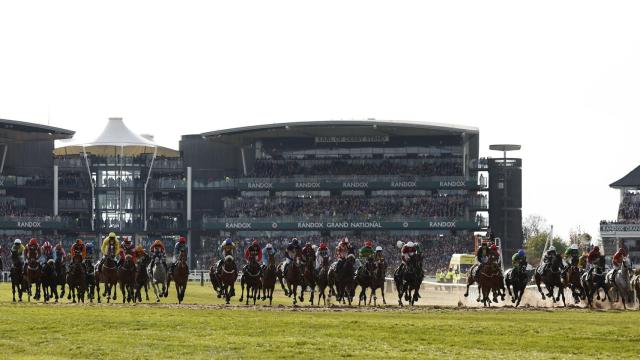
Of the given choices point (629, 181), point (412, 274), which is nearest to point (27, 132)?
point (629, 181)

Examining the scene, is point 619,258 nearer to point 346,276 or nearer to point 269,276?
point 346,276

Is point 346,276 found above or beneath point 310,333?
above

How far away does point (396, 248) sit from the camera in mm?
90312

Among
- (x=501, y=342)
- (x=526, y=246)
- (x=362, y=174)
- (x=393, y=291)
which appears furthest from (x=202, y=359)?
(x=526, y=246)

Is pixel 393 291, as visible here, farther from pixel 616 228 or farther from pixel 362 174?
pixel 362 174

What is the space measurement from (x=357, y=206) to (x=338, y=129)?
214 inches

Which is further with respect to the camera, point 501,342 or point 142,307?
point 142,307

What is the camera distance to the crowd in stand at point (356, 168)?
97438 mm

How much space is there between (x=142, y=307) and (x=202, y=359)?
14.9 meters

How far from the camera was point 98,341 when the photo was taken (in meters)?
26.3

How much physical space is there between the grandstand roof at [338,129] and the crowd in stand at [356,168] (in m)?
2.03

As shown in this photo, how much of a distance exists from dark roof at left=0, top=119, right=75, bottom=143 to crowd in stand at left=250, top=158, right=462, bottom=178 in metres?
14.3

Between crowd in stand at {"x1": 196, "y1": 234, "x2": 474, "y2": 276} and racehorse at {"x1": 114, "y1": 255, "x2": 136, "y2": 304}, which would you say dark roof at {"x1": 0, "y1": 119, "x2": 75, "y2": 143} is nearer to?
crowd in stand at {"x1": 196, "y1": 234, "x2": 474, "y2": 276}

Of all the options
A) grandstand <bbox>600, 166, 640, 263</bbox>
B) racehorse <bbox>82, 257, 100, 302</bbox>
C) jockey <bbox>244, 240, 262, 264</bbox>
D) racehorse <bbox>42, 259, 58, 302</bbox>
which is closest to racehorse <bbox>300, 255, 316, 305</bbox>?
jockey <bbox>244, 240, 262, 264</bbox>
